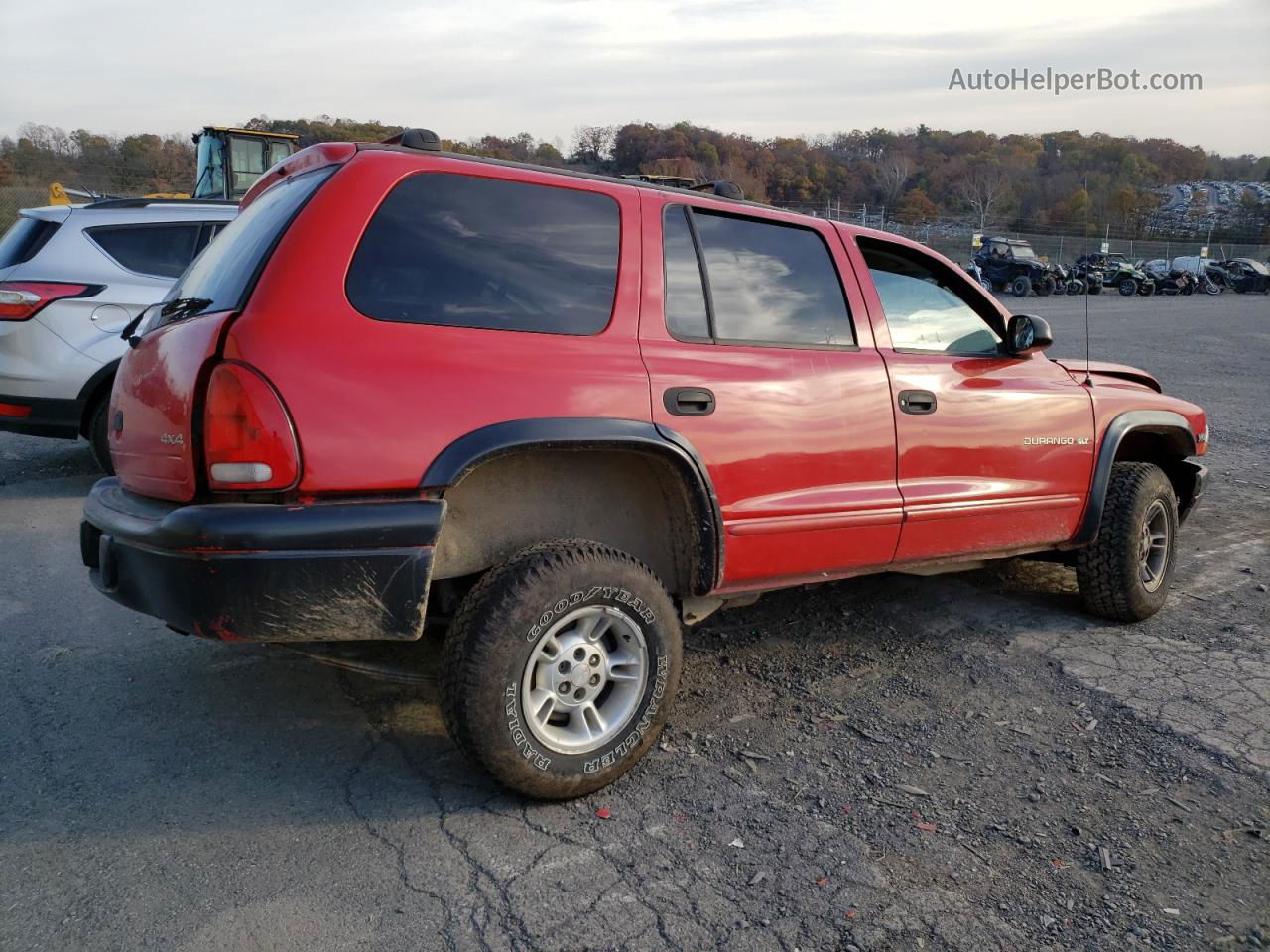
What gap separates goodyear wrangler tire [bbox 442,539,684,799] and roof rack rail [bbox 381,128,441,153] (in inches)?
49.9

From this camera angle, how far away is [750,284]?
3.47 metres

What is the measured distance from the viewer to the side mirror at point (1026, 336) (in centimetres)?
408

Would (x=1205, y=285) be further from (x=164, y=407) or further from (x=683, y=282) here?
(x=164, y=407)

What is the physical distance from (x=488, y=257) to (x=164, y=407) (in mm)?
992

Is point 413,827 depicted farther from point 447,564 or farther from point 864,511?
point 864,511

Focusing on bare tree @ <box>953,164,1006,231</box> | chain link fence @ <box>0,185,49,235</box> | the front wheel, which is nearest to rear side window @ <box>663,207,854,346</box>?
the front wheel

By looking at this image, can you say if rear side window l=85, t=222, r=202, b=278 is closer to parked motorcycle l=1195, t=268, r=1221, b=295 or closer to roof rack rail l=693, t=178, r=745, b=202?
roof rack rail l=693, t=178, r=745, b=202

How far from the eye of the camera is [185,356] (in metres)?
2.68

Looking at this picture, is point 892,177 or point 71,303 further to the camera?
point 892,177

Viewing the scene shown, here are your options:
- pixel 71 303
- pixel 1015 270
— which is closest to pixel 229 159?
pixel 71 303

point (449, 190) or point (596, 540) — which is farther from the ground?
point (449, 190)

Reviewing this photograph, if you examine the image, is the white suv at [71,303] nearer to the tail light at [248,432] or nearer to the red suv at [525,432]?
the red suv at [525,432]

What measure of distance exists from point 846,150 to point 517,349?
6134 centimetres

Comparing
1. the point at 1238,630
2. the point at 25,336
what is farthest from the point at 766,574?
the point at 25,336
